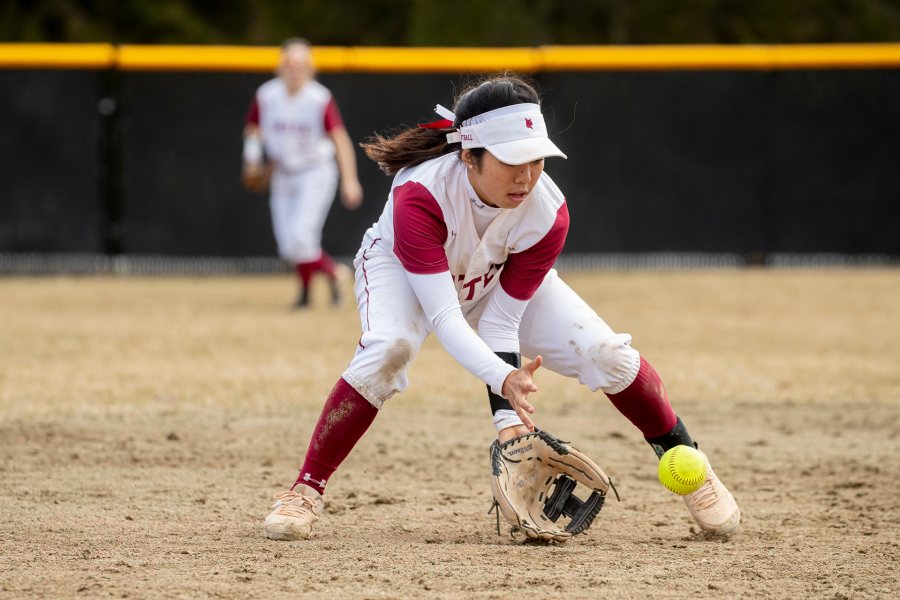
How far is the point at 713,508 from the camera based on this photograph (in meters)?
4.42

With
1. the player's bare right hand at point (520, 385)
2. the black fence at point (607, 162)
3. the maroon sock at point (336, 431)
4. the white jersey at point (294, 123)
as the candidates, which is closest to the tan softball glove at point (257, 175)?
the white jersey at point (294, 123)

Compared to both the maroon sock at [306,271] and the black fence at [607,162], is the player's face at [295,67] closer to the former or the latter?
the maroon sock at [306,271]

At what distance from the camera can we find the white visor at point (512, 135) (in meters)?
4.08

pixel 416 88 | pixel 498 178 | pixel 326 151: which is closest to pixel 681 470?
pixel 498 178

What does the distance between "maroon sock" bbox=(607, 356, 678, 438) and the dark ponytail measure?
970mm

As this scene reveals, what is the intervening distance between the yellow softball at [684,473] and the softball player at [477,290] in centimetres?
7

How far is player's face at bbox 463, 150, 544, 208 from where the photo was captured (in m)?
4.13

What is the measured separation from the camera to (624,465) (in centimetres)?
579

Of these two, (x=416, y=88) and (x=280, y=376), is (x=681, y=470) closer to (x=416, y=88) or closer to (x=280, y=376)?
(x=280, y=376)

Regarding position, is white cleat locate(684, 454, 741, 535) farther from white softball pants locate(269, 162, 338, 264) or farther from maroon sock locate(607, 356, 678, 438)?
white softball pants locate(269, 162, 338, 264)

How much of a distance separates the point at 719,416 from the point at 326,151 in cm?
561

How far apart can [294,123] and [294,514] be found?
7.53 metres

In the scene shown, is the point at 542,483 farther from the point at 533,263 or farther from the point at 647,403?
the point at 533,263

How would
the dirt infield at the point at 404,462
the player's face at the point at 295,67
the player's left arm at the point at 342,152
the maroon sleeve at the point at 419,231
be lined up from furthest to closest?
the player's face at the point at 295,67 < the player's left arm at the point at 342,152 < the maroon sleeve at the point at 419,231 < the dirt infield at the point at 404,462
